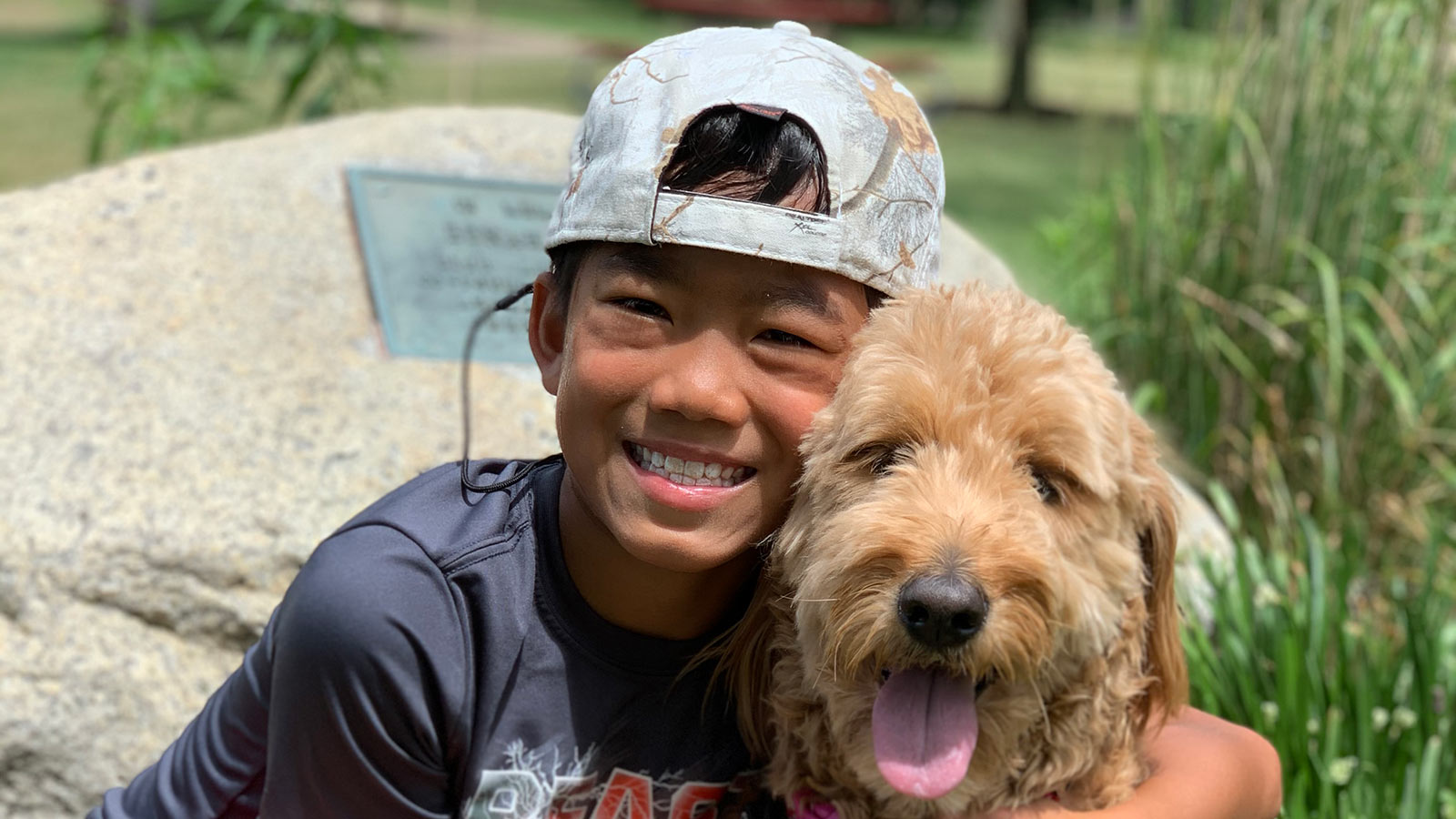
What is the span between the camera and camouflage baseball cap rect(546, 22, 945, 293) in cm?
218

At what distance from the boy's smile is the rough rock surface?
1.45m

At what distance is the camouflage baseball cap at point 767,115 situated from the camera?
7.16ft

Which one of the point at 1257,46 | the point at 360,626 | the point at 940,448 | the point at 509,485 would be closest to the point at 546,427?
the point at 509,485

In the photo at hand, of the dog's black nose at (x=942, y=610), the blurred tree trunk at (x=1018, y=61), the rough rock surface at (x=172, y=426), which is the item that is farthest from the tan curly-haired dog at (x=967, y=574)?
the blurred tree trunk at (x=1018, y=61)

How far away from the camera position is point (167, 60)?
646cm

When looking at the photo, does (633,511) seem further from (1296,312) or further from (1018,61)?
Answer: (1018,61)

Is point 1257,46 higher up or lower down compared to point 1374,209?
higher up

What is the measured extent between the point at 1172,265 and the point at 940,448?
4.19m

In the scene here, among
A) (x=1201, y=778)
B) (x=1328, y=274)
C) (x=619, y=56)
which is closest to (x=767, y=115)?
(x=1201, y=778)

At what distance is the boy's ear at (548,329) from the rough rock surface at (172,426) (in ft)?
3.84

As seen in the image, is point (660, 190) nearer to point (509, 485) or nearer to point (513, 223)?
point (509, 485)

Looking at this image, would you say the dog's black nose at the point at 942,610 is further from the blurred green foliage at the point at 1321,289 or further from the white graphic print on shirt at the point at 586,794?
the blurred green foliage at the point at 1321,289

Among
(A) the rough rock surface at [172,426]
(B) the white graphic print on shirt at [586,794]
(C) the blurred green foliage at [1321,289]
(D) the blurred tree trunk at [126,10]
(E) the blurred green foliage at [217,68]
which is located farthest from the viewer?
(D) the blurred tree trunk at [126,10]

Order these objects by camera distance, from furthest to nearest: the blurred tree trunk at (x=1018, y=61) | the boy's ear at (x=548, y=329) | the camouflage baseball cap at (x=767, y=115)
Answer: the blurred tree trunk at (x=1018, y=61) → the boy's ear at (x=548, y=329) → the camouflage baseball cap at (x=767, y=115)
